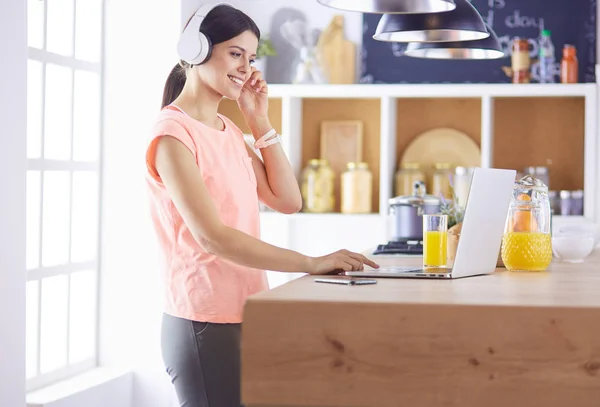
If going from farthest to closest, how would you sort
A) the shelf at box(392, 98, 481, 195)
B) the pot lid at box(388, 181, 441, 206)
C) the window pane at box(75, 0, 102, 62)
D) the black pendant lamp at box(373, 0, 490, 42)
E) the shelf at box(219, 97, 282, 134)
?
the shelf at box(219, 97, 282, 134) < the shelf at box(392, 98, 481, 195) < the window pane at box(75, 0, 102, 62) < the pot lid at box(388, 181, 441, 206) < the black pendant lamp at box(373, 0, 490, 42)

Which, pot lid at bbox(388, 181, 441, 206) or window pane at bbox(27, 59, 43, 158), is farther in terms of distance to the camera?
window pane at bbox(27, 59, 43, 158)

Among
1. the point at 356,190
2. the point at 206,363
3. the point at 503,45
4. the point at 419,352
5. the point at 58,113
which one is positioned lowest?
the point at 206,363

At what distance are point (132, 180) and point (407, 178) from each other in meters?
1.44

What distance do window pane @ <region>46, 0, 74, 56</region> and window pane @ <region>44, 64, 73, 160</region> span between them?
8 cm

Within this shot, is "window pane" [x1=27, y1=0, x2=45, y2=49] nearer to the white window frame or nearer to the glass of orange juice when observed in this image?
the white window frame

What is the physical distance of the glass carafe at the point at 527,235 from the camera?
2.32m

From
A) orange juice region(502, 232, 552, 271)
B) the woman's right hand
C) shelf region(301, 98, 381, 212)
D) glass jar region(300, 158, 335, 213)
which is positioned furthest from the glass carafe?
shelf region(301, 98, 381, 212)

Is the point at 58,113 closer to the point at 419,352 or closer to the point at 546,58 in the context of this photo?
the point at 546,58

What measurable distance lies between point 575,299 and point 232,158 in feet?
3.04

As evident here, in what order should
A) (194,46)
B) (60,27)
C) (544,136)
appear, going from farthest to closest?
(544,136) → (60,27) → (194,46)

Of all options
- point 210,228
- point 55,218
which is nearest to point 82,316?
point 55,218

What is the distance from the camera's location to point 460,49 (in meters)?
3.43

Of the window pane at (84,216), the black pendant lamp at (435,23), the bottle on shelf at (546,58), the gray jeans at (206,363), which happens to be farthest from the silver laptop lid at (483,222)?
the bottle on shelf at (546,58)

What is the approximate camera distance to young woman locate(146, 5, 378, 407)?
6.64 feet
